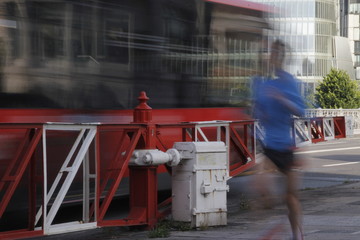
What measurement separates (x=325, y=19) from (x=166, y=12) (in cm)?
10470

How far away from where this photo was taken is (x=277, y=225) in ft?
28.5

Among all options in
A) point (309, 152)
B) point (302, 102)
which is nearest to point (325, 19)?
point (309, 152)

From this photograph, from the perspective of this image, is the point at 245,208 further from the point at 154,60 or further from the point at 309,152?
the point at 309,152

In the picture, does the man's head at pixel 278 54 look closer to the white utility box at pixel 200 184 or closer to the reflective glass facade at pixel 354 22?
the white utility box at pixel 200 184

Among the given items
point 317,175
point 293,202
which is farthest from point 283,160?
point 317,175

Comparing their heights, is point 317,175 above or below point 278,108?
below

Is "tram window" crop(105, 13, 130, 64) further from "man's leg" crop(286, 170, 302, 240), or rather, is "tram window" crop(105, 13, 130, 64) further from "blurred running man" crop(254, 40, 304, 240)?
"man's leg" crop(286, 170, 302, 240)

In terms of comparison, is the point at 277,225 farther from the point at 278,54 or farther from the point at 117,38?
the point at 117,38

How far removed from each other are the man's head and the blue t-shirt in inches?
3.0

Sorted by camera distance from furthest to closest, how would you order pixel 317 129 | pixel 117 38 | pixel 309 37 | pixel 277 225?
pixel 309 37 < pixel 317 129 < pixel 117 38 < pixel 277 225

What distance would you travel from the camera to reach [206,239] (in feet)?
30.8

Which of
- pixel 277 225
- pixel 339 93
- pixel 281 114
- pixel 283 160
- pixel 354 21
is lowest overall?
pixel 277 225

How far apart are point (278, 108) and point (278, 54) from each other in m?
0.50

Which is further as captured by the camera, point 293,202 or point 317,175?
point 317,175
